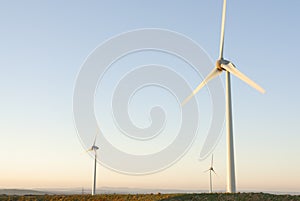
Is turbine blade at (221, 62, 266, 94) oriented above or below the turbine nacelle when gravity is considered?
below

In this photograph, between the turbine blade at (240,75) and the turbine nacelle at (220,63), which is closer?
the turbine blade at (240,75)

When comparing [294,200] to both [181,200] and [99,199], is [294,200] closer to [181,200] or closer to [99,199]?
[181,200]

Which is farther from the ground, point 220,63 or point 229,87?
point 220,63

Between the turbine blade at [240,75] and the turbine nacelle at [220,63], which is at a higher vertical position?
the turbine nacelle at [220,63]

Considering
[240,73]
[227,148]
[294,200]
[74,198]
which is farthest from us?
[74,198]

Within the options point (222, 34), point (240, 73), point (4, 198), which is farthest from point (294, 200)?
point (4, 198)

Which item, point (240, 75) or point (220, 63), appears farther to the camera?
point (220, 63)

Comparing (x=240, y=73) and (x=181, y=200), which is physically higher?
(x=240, y=73)

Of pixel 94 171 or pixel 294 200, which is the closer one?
pixel 294 200

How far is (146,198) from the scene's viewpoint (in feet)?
211

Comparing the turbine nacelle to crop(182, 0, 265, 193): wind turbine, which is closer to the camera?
crop(182, 0, 265, 193): wind turbine

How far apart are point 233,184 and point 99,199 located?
96.0 ft

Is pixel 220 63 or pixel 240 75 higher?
pixel 220 63

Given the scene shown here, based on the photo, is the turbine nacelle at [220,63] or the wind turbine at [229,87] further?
the turbine nacelle at [220,63]
